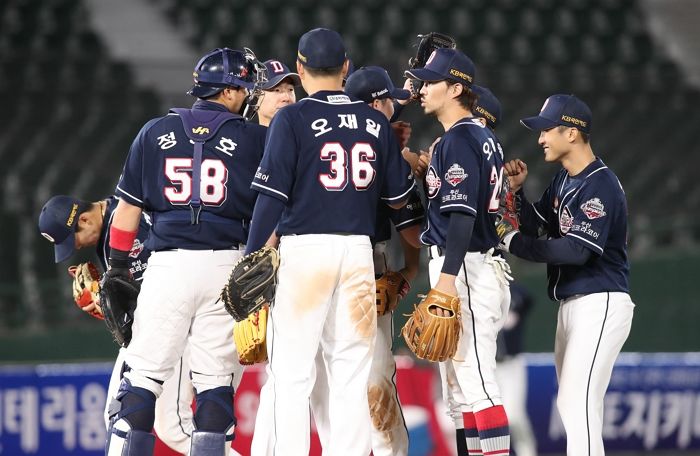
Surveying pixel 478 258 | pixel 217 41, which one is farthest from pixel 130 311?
pixel 217 41

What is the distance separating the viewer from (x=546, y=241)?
511 centimetres

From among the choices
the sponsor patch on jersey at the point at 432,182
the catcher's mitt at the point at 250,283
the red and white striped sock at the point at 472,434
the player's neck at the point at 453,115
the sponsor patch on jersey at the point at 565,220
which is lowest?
the red and white striped sock at the point at 472,434

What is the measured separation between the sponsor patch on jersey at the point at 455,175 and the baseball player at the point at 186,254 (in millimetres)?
886

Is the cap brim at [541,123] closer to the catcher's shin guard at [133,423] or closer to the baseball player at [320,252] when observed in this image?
the baseball player at [320,252]

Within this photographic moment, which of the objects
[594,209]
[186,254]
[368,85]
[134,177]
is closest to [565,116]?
[594,209]

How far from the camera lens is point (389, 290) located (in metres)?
5.22

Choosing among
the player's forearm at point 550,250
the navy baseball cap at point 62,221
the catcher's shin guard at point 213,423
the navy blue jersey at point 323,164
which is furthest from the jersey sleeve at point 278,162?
the navy baseball cap at point 62,221

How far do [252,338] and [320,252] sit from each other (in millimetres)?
570

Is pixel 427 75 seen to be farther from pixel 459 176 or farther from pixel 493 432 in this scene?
pixel 493 432

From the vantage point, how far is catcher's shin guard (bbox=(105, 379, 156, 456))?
15.6 feet

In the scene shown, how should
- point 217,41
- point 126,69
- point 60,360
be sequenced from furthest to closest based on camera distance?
1. point 217,41
2. point 126,69
3. point 60,360

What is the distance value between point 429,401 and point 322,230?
3.53 m

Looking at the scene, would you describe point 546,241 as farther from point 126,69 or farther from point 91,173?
point 126,69

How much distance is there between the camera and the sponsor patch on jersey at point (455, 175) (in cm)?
469
